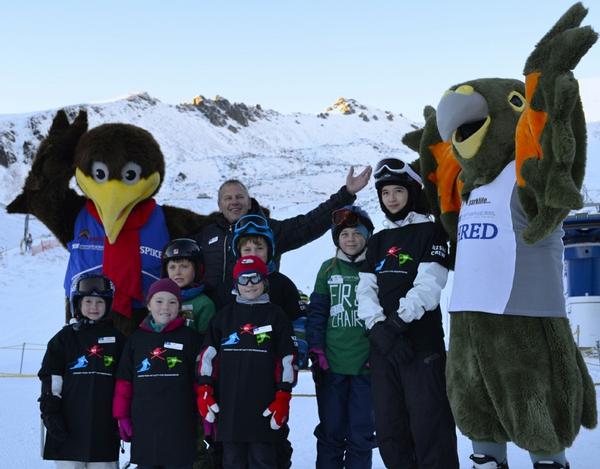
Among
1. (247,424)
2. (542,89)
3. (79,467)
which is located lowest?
(79,467)

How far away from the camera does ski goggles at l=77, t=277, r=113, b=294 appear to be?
3657 mm

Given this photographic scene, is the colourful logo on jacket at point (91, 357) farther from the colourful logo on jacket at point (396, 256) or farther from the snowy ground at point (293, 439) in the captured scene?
the colourful logo on jacket at point (396, 256)

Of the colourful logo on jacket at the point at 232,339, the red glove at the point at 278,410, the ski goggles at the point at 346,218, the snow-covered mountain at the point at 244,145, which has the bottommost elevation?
the red glove at the point at 278,410

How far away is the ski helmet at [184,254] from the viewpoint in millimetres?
3832

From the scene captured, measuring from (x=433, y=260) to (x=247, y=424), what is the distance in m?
1.25

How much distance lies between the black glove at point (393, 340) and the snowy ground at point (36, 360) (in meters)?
1.42

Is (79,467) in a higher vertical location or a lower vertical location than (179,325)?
lower

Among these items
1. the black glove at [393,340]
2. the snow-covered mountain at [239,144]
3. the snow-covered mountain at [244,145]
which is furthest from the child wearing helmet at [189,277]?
the snow-covered mountain at [239,144]

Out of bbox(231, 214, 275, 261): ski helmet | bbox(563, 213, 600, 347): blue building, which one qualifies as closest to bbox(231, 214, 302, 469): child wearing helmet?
bbox(231, 214, 275, 261): ski helmet

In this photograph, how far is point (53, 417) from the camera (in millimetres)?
3404

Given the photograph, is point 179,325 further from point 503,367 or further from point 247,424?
point 503,367

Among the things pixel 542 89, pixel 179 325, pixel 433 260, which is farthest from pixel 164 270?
pixel 542 89

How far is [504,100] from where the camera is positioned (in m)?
2.98

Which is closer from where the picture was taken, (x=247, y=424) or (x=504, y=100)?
(x=504, y=100)
